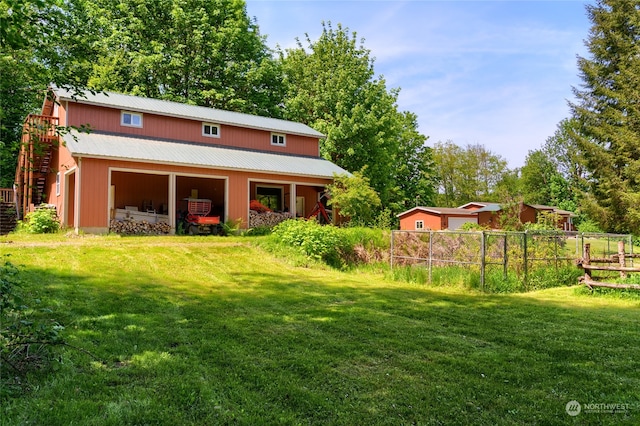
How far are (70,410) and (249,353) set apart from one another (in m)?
1.75

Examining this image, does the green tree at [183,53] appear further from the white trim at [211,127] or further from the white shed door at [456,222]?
the white shed door at [456,222]

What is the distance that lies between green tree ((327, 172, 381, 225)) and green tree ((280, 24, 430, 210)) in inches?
312

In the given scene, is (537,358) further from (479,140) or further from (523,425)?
(479,140)

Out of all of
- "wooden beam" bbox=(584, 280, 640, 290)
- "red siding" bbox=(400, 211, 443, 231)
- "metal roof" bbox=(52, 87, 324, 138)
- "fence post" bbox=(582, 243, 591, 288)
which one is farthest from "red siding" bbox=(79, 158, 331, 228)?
"wooden beam" bbox=(584, 280, 640, 290)

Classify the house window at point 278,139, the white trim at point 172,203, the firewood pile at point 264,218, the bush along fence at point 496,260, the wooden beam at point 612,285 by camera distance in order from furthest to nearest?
1. the house window at point 278,139
2. the firewood pile at point 264,218
3. the white trim at point 172,203
4. the bush along fence at point 496,260
5. the wooden beam at point 612,285

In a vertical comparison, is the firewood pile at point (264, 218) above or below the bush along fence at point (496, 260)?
above

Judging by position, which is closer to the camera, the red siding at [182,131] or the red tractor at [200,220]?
the red tractor at [200,220]

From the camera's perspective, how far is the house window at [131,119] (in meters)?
18.5

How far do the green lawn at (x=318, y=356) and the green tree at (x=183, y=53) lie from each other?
2177cm

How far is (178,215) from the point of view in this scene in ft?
60.1

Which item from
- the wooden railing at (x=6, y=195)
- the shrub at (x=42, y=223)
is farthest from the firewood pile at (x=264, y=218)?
the wooden railing at (x=6, y=195)

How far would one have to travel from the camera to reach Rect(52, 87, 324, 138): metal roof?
1842 centimetres

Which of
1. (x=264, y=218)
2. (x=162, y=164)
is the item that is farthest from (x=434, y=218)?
(x=162, y=164)

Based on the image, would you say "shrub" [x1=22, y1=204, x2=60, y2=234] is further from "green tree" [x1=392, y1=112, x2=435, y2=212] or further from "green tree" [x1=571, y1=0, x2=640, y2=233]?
"green tree" [x1=392, y1=112, x2=435, y2=212]
